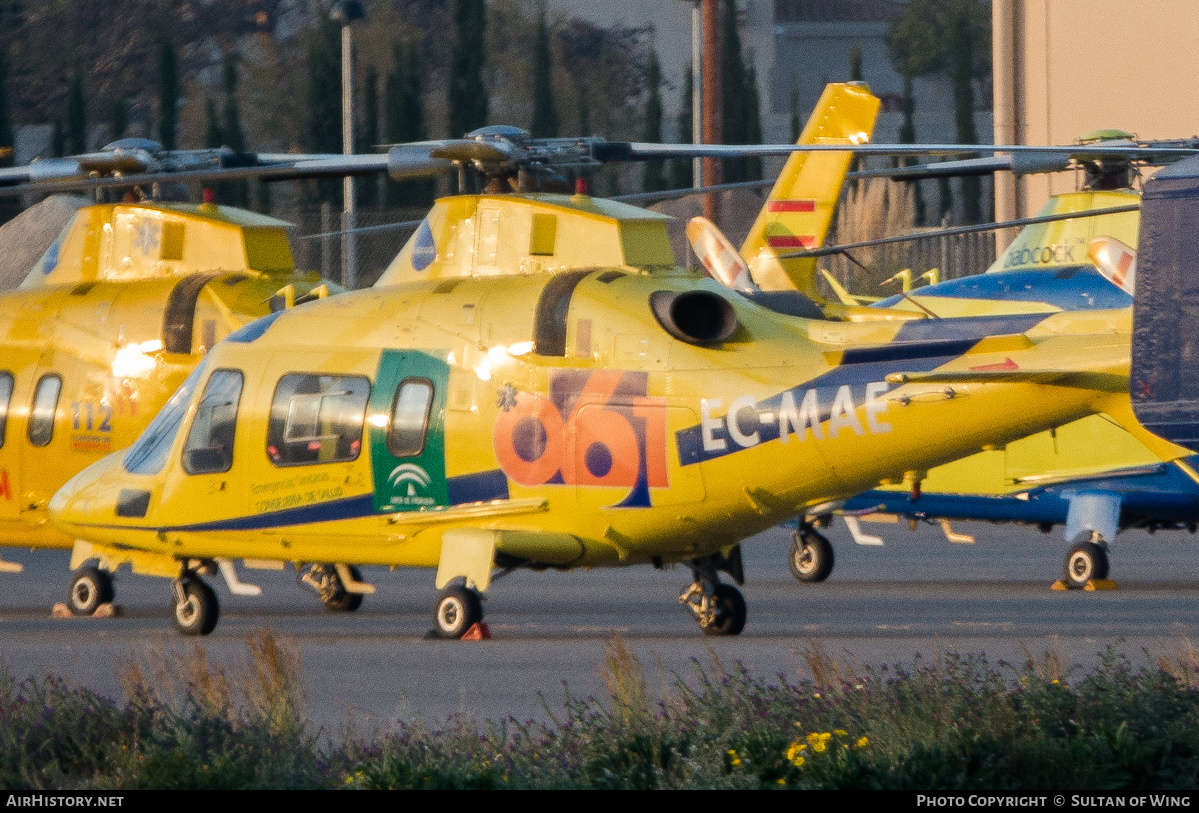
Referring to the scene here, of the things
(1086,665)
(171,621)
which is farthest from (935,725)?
(171,621)

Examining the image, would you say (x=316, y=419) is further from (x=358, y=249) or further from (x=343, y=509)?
(x=358, y=249)

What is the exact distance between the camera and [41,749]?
830 cm

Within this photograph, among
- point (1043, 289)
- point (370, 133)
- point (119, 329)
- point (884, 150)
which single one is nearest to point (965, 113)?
point (370, 133)

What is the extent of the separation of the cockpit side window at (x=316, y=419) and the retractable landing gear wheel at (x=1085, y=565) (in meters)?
6.63

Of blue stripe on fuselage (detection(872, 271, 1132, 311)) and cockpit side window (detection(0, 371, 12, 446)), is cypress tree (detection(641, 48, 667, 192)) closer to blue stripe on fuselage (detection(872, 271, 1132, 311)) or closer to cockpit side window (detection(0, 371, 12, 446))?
blue stripe on fuselage (detection(872, 271, 1132, 311))

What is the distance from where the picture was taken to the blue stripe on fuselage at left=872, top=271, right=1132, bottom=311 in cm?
1884

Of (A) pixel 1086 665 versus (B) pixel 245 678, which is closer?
(B) pixel 245 678

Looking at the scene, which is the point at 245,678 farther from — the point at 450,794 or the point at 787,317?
the point at 787,317

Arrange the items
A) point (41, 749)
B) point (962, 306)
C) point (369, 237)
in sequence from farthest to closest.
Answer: point (369, 237) → point (962, 306) → point (41, 749)

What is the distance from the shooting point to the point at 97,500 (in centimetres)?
1609

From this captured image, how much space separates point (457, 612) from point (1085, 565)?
6.28 m

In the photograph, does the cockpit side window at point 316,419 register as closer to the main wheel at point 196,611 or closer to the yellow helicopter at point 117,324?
the main wheel at point 196,611

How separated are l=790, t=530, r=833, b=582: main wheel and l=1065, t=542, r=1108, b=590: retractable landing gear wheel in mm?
2294

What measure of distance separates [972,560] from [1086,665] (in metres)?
8.78
